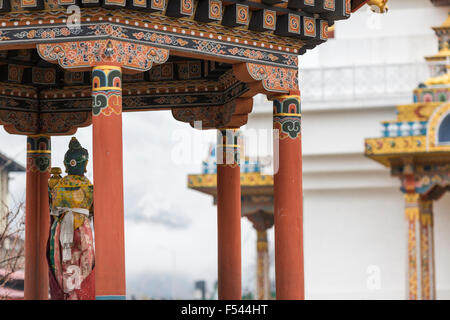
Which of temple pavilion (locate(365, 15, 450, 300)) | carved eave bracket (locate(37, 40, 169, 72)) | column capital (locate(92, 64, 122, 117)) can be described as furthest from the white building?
column capital (locate(92, 64, 122, 117))

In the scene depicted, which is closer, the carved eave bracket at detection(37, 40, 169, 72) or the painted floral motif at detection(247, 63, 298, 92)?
the carved eave bracket at detection(37, 40, 169, 72)

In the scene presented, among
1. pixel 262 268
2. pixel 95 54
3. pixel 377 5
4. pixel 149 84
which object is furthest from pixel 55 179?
pixel 262 268

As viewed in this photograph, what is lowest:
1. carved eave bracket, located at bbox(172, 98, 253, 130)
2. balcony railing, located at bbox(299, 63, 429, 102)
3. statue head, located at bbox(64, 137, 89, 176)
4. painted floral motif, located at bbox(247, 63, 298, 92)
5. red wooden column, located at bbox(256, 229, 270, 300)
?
red wooden column, located at bbox(256, 229, 270, 300)

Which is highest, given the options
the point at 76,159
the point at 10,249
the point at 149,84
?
the point at 149,84

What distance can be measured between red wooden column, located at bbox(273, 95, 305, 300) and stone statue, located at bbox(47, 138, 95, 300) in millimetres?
2127

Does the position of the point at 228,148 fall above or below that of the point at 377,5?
below

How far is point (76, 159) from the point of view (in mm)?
11922

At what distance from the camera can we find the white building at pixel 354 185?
1105 inches

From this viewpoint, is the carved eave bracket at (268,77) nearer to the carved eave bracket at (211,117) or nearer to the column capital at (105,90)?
the carved eave bracket at (211,117)

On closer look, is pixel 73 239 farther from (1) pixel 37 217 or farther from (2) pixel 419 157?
(2) pixel 419 157

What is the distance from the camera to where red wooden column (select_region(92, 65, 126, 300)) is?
10.1 metres

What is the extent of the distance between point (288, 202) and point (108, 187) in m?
2.51

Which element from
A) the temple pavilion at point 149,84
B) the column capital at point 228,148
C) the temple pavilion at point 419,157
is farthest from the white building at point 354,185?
the temple pavilion at point 149,84

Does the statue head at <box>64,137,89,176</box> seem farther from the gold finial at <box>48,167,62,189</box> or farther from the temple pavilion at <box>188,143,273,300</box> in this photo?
the temple pavilion at <box>188,143,273,300</box>
